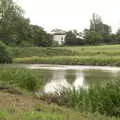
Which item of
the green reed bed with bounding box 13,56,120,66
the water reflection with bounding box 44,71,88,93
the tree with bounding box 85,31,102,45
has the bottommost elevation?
the green reed bed with bounding box 13,56,120,66

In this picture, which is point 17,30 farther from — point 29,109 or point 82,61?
point 29,109

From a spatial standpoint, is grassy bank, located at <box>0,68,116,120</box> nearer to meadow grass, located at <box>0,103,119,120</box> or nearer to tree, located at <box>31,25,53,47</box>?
meadow grass, located at <box>0,103,119,120</box>

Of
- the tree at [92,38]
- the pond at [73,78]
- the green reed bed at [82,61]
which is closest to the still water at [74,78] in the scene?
the pond at [73,78]

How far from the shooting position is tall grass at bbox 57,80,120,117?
9.70 m

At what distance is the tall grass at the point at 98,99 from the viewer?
9703 millimetres

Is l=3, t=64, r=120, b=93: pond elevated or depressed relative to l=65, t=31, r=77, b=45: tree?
depressed

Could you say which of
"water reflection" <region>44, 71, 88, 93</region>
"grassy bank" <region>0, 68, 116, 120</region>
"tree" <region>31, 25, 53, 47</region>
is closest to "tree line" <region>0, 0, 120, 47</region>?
"tree" <region>31, 25, 53, 47</region>

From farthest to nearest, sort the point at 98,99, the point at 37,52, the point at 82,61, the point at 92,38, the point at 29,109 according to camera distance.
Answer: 1. the point at 92,38
2. the point at 37,52
3. the point at 82,61
4. the point at 98,99
5. the point at 29,109

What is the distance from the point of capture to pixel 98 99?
32.8 feet

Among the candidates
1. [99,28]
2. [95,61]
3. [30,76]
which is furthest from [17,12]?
[30,76]

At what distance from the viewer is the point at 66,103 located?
10.9m

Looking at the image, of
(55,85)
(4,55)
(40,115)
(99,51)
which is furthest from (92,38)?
(40,115)

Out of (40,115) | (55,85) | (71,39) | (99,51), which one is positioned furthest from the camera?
(71,39)

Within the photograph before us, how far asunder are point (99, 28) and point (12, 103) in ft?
328
